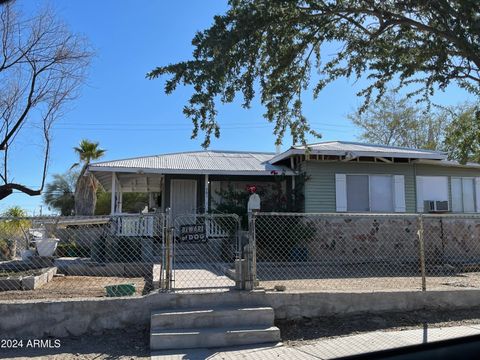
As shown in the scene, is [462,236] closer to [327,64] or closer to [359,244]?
[359,244]

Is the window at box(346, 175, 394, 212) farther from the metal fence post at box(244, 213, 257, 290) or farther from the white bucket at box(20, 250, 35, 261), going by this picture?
the white bucket at box(20, 250, 35, 261)

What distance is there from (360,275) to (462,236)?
6.12 metres

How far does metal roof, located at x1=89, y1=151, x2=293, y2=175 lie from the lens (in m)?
15.3

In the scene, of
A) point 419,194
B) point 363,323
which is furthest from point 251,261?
point 419,194

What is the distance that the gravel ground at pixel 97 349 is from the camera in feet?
19.1

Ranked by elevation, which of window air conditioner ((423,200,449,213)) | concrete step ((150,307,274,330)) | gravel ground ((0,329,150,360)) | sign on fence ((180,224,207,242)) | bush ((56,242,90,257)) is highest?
window air conditioner ((423,200,449,213))

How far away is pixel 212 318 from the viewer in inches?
254

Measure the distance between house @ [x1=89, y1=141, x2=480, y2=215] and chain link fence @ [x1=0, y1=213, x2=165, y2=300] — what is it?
187 centimetres

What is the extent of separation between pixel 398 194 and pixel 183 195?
789cm

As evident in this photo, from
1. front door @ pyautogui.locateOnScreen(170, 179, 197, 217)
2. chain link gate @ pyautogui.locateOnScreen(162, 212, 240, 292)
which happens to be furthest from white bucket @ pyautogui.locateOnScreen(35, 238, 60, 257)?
front door @ pyautogui.locateOnScreen(170, 179, 197, 217)

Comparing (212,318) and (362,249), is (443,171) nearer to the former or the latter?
(362,249)

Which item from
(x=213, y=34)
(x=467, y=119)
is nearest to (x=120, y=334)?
(x=213, y=34)

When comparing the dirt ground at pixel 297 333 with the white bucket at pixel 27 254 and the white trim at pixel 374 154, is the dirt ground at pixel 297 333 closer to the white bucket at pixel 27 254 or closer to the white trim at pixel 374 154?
the white bucket at pixel 27 254

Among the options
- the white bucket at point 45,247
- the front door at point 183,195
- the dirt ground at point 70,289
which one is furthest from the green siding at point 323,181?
the white bucket at point 45,247
